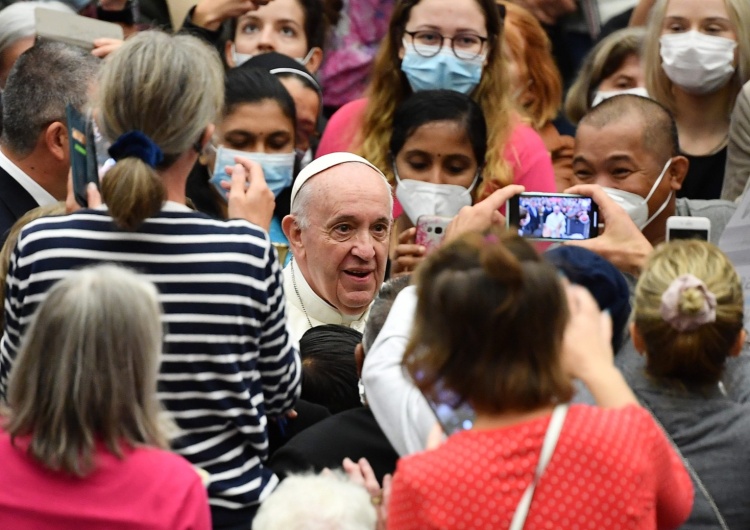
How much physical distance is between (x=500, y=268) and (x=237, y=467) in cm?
103

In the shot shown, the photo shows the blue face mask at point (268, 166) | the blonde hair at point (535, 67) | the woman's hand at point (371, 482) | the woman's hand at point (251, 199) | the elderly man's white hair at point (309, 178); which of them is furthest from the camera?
the blonde hair at point (535, 67)

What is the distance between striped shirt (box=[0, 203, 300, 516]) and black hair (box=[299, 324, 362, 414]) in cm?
59

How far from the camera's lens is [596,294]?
316 cm

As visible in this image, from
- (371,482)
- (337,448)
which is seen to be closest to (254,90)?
(337,448)

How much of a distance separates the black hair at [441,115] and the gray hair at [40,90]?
1147mm

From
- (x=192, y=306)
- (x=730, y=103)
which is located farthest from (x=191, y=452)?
(x=730, y=103)

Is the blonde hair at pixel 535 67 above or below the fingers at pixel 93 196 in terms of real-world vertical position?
below

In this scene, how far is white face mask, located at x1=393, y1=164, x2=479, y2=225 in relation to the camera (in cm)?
506

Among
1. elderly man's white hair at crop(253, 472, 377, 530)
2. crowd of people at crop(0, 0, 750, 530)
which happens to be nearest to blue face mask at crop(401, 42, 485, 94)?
crowd of people at crop(0, 0, 750, 530)

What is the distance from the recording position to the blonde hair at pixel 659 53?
5.71 m

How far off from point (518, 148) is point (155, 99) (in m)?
2.33

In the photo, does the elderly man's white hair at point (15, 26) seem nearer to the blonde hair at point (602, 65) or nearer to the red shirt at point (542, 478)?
the blonde hair at point (602, 65)

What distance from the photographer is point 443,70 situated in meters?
5.55

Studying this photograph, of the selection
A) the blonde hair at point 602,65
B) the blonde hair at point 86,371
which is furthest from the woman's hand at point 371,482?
the blonde hair at point 602,65
